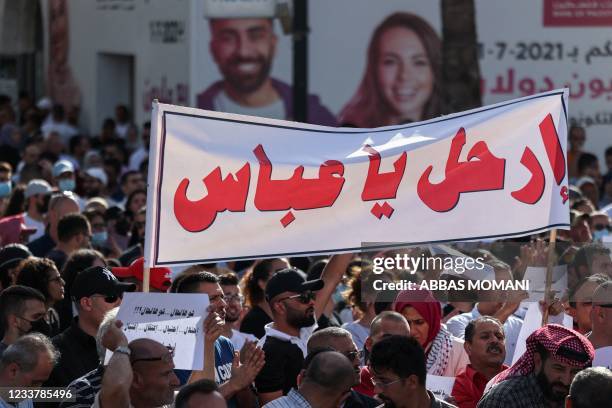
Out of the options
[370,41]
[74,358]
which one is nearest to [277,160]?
[74,358]

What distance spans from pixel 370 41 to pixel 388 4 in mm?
600

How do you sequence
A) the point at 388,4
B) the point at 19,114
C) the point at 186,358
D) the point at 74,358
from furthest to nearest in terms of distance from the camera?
the point at 19,114 → the point at 388,4 → the point at 74,358 → the point at 186,358

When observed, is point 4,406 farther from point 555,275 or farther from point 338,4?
point 338,4

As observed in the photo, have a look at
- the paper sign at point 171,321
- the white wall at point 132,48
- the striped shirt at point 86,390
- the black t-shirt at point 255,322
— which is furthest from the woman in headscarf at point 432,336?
the white wall at point 132,48

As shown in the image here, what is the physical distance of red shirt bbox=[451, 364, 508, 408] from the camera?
7.92 meters

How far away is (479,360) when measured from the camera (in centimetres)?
801

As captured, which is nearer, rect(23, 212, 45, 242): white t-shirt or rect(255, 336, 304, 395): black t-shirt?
rect(255, 336, 304, 395): black t-shirt

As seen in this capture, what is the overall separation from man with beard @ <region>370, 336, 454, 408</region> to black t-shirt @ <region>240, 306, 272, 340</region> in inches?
98.9

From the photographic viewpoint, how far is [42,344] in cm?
688

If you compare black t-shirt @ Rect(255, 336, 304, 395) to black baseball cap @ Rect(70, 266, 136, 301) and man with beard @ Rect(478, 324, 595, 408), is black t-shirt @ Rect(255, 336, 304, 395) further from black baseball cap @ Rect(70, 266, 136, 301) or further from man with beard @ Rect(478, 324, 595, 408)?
man with beard @ Rect(478, 324, 595, 408)

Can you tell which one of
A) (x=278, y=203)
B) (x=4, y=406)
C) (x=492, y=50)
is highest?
(x=492, y=50)

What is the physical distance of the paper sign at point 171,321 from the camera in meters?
7.04

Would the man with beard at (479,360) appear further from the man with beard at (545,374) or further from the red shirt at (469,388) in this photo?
the man with beard at (545,374)

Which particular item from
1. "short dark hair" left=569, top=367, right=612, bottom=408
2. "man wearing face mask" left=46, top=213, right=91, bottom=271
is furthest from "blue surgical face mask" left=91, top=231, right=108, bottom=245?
"short dark hair" left=569, top=367, right=612, bottom=408
